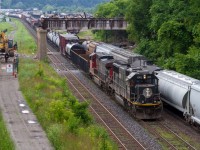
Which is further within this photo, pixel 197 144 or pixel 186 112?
pixel 186 112

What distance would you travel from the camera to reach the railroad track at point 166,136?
2658 cm

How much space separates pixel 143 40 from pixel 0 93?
29423 mm

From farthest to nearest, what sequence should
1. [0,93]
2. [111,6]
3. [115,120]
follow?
[111,6], [0,93], [115,120]

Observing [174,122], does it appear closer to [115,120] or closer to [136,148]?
[115,120]

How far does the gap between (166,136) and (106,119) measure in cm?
A: 533

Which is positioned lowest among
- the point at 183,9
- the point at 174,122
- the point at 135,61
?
the point at 174,122

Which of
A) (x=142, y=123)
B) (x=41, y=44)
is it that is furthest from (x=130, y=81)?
(x=41, y=44)

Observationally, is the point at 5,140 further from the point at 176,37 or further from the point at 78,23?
the point at 78,23

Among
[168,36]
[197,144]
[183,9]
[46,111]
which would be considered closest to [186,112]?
[197,144]

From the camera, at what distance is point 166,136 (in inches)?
1134

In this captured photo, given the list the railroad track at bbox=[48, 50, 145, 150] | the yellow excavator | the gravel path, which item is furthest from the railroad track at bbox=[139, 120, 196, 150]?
the yellow excavator

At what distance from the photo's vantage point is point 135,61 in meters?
39.0

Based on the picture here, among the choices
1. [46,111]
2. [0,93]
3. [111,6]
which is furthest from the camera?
[111,6]

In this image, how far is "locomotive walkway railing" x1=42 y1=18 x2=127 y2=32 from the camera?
67.2 meters
